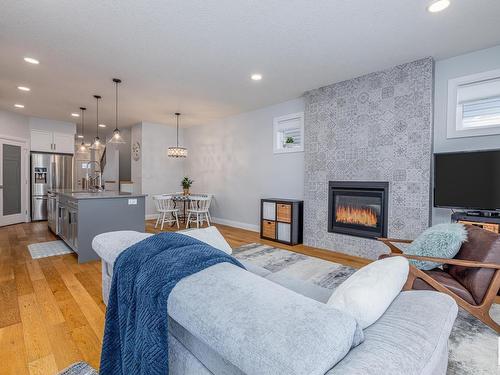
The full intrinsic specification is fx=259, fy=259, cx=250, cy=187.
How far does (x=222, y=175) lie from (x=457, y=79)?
4.99m

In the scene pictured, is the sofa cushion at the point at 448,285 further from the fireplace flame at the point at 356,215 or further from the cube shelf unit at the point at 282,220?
the cube shelf unit at the point at 282,220

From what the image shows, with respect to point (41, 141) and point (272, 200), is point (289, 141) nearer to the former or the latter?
point (272, 200)

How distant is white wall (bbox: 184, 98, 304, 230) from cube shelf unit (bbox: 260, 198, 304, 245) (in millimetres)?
377

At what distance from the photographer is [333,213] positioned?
4398 mm

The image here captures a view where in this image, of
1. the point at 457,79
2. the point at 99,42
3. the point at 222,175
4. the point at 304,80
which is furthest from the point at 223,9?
the point at 222,175

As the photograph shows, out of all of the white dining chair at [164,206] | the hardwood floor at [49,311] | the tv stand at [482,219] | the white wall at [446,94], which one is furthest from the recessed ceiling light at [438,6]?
the white dining chair at [164,206]

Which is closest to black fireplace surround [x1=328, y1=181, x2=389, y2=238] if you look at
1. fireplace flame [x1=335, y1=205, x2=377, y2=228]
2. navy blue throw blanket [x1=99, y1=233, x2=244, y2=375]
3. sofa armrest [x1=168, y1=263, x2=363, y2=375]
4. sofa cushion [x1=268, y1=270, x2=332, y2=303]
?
fireplace flame [x1=335, y1=205, x2=377, y2=228]

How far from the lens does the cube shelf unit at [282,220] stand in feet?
15.8

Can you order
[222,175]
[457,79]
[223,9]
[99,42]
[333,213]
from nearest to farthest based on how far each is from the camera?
[223,9]
[99,42]
[457,79]
[333,213]
[222,175]

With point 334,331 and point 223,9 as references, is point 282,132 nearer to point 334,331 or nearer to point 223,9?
point 223,9

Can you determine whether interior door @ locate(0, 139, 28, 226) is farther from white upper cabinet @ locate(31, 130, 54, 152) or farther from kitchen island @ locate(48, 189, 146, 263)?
kitchen island @ locate(48, 189, 146, 263)

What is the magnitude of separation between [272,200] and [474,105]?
329cm

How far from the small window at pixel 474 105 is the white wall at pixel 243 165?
2.36m

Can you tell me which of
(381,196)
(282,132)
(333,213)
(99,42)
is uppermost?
(99,42)
